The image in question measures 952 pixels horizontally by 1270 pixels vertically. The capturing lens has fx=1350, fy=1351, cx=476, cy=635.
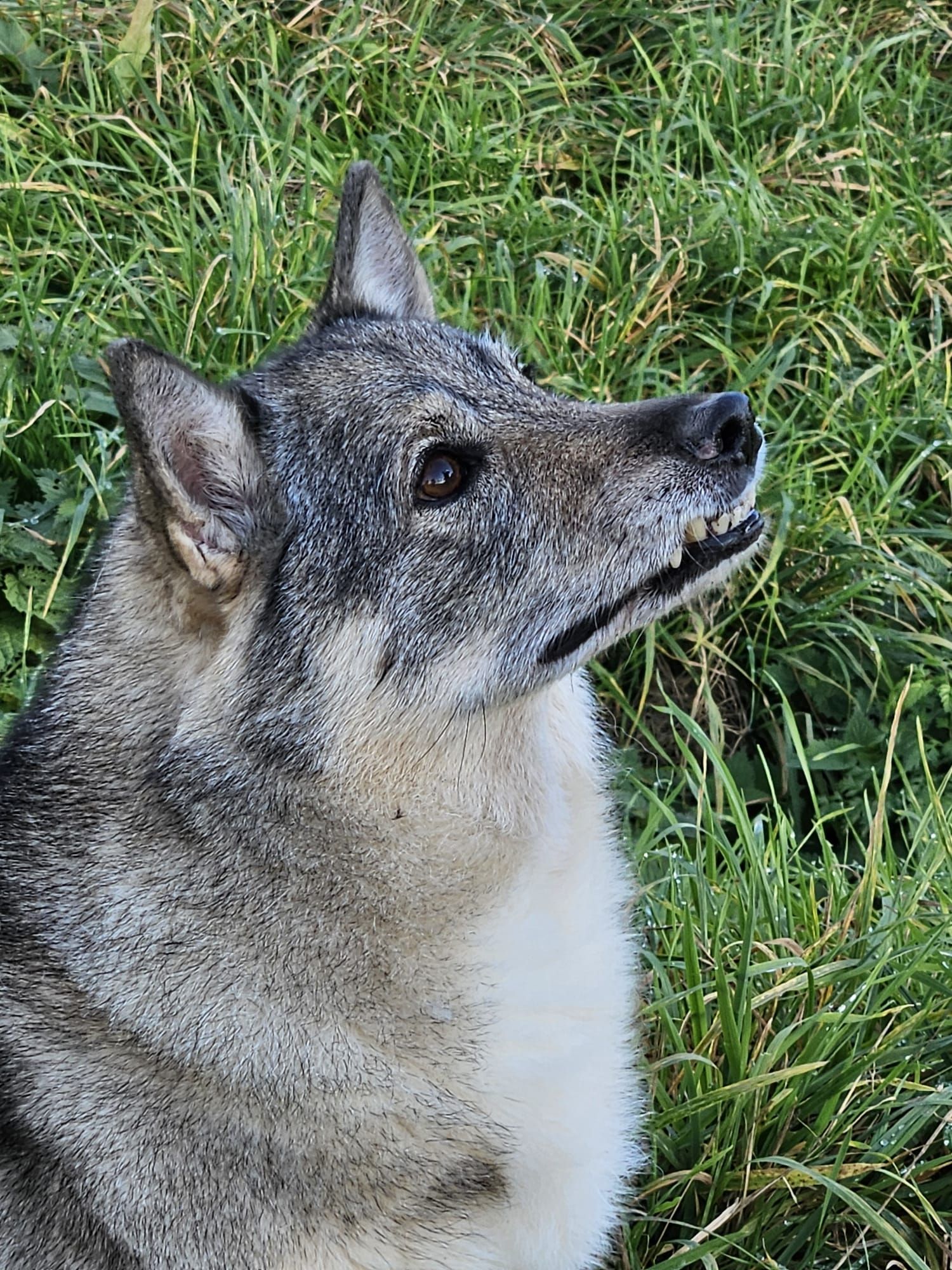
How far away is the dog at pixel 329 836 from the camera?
8.57ft

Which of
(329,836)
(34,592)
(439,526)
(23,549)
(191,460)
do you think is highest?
(191,460)

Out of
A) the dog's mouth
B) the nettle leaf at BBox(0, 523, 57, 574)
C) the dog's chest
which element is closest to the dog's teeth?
the dog's mouth

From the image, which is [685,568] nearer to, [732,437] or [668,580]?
[668,580]

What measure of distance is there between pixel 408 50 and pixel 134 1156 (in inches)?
198

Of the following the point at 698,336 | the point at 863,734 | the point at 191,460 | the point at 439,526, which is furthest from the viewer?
the point at 698,336

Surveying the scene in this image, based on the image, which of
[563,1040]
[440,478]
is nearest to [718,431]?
[440,478]

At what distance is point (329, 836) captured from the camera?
270 cm

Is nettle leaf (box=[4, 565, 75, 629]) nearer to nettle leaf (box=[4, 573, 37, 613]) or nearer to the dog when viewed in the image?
nettle leaf (box=[4, 573, 37, 613])

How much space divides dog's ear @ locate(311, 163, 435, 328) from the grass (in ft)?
4.88

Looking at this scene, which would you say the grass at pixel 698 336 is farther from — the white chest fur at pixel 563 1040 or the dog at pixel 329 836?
the dog at pixel 329 836

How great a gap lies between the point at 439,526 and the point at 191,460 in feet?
1.73

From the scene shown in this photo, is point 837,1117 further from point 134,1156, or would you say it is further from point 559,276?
point 559,276

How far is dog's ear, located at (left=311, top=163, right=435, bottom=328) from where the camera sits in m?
3.37

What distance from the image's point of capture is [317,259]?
5340 millimetres
